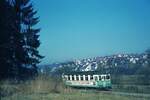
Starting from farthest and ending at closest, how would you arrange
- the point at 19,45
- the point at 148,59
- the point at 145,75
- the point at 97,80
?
the point at 148,59
the point at 145,75
the point at 97,80
the point at 19,45

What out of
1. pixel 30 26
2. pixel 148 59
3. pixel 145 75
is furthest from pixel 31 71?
pixel 148 59

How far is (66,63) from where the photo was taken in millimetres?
92812

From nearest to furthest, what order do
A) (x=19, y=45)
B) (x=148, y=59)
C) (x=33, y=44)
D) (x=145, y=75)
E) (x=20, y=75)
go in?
(x=19, y=45) < (x=20, y=75) < (x=33, y=44) < (x=145, y=75) < (x=148, y=59)

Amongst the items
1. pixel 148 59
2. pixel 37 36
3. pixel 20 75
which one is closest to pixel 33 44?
pixel 37 36

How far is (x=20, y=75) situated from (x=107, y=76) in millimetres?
13734

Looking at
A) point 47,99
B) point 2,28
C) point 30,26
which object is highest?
point 30,26

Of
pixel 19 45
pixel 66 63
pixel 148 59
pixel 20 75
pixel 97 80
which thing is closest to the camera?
pixel 19 45

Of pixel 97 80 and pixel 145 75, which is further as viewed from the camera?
pixel 145 75

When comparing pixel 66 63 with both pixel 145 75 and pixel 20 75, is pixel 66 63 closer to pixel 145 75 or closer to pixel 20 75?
pixel 145 75

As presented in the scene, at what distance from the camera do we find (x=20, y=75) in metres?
39.3

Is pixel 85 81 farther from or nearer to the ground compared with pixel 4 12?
nearer to the ground

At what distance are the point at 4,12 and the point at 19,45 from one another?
8.58m

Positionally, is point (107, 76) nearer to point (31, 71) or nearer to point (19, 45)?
point (31, 71)

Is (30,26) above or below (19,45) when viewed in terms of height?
above
